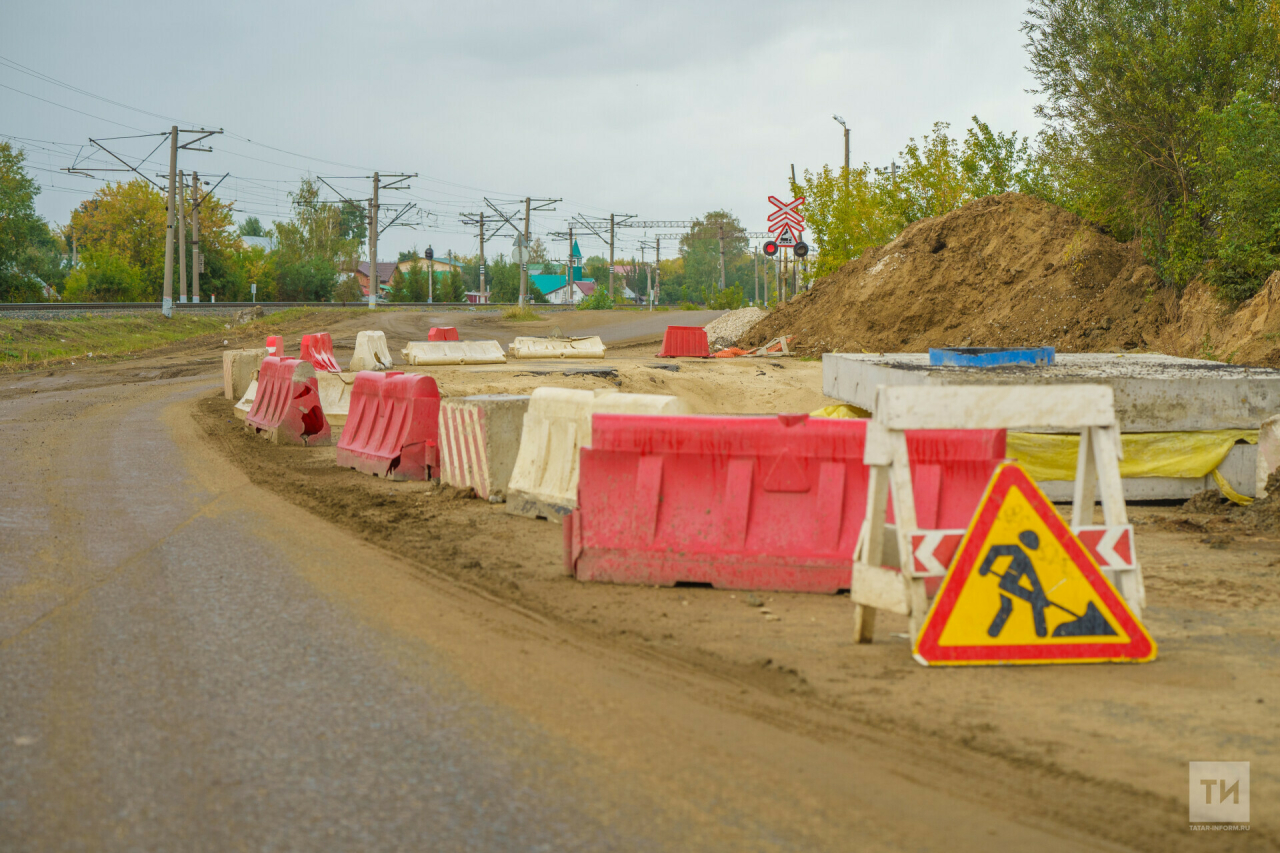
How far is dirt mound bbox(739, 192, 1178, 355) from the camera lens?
22.5 metres

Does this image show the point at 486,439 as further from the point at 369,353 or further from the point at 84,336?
the point at 84,336

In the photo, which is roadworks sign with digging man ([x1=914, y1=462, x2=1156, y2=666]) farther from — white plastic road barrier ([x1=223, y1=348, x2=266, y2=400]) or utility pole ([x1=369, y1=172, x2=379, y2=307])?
utility pole ([x1=369, y1=172, x2=379, y2=307])

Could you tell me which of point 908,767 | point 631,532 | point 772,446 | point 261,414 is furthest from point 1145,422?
point 261,414

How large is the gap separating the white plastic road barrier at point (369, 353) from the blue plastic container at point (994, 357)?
1694 cm

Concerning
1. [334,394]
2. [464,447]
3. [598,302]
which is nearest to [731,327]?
[334,394]

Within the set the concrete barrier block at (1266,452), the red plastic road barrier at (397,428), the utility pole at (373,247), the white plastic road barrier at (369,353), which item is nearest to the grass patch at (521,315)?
the utility pole at (373,247)

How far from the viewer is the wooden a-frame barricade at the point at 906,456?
505cm

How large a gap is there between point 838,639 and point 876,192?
30.7 meters

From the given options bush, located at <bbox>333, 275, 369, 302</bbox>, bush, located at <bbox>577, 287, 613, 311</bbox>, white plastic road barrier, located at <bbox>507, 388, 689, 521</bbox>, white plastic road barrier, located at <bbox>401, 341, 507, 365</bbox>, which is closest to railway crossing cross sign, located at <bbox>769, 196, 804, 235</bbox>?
white plastic road barrier, located at <bbox>401, 341, 507, 365</bbox>

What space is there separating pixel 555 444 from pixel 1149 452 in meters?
5.52

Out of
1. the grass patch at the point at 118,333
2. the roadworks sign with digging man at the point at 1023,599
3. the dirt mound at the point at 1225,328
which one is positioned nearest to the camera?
the roadworks sign with digging man at the point at 1023,599

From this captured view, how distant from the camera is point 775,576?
6.38m

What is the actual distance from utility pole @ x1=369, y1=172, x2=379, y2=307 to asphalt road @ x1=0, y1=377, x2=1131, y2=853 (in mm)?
51928

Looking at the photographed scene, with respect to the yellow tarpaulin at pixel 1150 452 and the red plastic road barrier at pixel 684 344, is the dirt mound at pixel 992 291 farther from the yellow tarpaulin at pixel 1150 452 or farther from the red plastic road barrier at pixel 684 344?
the yellow tarpaulin at pixel 1150 452
